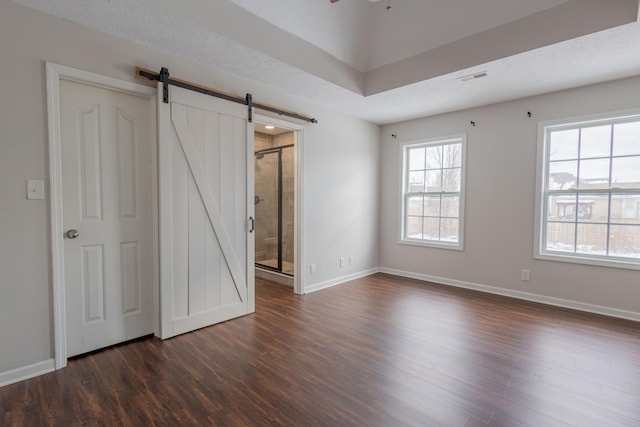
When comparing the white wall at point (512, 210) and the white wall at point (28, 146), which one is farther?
the white wall at point (512, 210)

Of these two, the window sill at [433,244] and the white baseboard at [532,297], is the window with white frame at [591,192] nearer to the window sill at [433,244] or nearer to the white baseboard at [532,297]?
the white baseboard at [532,297]

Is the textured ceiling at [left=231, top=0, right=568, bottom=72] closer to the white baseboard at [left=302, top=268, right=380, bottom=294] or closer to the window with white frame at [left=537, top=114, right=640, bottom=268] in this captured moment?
the window with white frame at [left=537, top=114, right=640, bottom=268]

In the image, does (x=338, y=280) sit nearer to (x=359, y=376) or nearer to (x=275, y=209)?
(x=275, y=209)

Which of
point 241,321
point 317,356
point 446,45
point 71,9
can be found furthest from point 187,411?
point 446,45

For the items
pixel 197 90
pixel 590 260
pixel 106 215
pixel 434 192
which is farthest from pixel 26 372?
pixel 590 260

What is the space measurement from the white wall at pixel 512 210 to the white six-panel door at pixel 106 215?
376 centimetres

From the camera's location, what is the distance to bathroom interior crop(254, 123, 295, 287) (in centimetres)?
475

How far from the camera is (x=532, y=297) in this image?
152 inches

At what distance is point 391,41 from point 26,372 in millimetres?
4139

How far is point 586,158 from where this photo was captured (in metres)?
3.56

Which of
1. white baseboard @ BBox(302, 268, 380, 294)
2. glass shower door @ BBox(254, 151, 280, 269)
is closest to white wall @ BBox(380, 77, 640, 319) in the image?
white baseboard @ BBox(302, 268, 380, 294)

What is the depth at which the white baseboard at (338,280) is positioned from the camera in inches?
164

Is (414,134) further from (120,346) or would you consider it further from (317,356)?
(120,346)

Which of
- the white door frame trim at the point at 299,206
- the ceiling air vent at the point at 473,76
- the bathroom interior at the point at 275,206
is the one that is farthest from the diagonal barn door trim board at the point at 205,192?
the ceiling air vent at the point at 473,76
